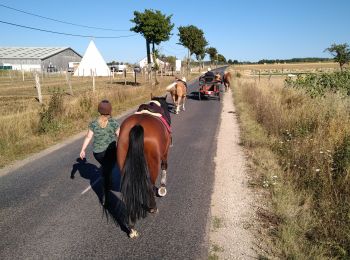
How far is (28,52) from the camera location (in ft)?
276

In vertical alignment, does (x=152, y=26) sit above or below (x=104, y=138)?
above

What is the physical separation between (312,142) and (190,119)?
7.57 m

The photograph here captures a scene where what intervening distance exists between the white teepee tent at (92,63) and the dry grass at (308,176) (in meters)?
43.6

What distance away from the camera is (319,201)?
18.0ft

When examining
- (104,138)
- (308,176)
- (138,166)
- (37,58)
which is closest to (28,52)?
(37,58)

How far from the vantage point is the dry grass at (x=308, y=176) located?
4.34 m

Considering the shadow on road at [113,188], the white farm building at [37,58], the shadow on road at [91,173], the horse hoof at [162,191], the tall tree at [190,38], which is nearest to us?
the shadow on road at [113,188]

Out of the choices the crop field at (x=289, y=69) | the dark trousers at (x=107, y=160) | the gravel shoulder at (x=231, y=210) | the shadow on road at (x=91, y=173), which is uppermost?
the crop field at (x=289, y=69)

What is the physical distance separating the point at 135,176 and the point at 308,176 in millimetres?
3451

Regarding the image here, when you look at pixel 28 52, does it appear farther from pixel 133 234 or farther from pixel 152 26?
pixel 133 234

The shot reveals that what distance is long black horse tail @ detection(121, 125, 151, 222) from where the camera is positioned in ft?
14.7

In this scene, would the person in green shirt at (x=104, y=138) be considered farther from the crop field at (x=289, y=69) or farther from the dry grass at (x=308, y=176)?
the crop field at (x=289, y=69)

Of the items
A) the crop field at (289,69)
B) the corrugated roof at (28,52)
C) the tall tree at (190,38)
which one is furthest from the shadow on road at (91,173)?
the corrugated roof at (28,52)

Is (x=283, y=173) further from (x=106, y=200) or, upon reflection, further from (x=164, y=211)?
(x=106, y=200)
